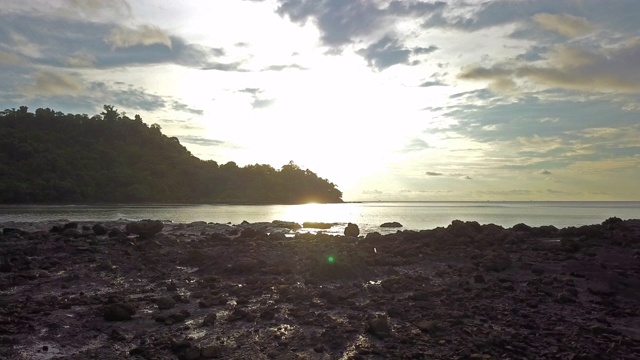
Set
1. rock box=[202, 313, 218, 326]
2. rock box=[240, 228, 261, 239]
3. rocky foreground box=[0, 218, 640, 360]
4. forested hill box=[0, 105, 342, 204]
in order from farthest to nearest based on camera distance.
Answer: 1. forested hill box=[0, 105, 342, 204]
2. rock box=[240, 228, 261, 239]
3. rock box=[202, 313, 218, 326]
4. rocky foreground box=[0, 218, 640, 360]

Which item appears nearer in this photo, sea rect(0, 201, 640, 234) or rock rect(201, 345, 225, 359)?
rock rect(201, 345, 225, 359)

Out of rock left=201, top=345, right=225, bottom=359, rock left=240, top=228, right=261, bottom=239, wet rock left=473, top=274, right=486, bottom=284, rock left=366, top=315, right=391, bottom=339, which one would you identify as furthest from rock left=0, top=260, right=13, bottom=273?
wet rock left=473, top=274, right=486, bottom=284

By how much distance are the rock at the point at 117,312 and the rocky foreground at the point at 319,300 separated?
0.03m

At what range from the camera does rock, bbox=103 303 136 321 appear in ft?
41.7

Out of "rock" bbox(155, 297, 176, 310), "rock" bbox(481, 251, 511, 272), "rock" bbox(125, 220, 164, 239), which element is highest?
"rock" bbox(125, 220, 164, 239)

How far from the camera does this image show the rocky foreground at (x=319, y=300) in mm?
10961

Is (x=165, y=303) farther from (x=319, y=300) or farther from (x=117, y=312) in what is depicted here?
(x=319, y=300)

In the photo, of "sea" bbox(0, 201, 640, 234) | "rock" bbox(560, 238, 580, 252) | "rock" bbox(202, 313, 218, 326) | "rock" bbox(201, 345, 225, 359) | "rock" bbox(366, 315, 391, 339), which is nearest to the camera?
"rock" bbox(201, 345, 225, 359)

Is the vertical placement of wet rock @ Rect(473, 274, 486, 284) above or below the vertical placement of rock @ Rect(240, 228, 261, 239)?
below

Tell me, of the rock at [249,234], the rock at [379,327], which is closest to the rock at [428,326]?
the rock at [379,327]

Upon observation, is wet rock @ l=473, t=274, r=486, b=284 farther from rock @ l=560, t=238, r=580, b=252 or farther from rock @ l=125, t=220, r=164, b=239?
rock @ l=125, t=220, r=164, b=239

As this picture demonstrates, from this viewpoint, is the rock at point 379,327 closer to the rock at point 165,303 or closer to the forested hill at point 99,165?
the rock at point 165,303

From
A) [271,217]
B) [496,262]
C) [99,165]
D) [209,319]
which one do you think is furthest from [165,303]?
[99,165]

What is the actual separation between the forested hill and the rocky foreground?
10916 cm
